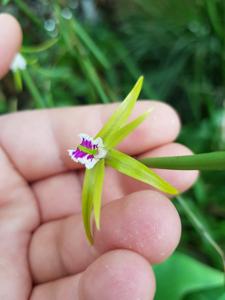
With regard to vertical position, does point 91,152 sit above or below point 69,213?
above

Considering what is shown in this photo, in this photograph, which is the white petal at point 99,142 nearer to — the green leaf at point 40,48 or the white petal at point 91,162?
the white petal at point 91,162

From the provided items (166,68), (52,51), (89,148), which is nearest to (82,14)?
(52,51)

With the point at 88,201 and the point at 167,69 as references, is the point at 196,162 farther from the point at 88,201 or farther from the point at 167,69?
the point at 167,69

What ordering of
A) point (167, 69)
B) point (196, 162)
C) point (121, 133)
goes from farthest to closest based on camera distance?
point (167, 69)
point (121, 133)
point (196, 162)

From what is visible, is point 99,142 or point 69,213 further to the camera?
point 69,213

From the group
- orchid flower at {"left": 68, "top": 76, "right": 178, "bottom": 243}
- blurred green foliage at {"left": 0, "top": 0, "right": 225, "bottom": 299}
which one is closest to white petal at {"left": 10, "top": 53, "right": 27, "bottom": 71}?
blurred green foliage at {"left": 0, "top": 0, "right": 225, "bottom": 299}

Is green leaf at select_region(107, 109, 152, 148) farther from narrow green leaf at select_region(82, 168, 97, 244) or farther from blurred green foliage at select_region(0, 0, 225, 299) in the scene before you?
blurred green foliage at select_region(0, 0, 225, 299)

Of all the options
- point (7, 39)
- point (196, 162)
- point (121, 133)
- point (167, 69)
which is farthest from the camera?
point (167, 69)

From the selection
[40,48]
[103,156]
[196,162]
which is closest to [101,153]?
[103,156]
